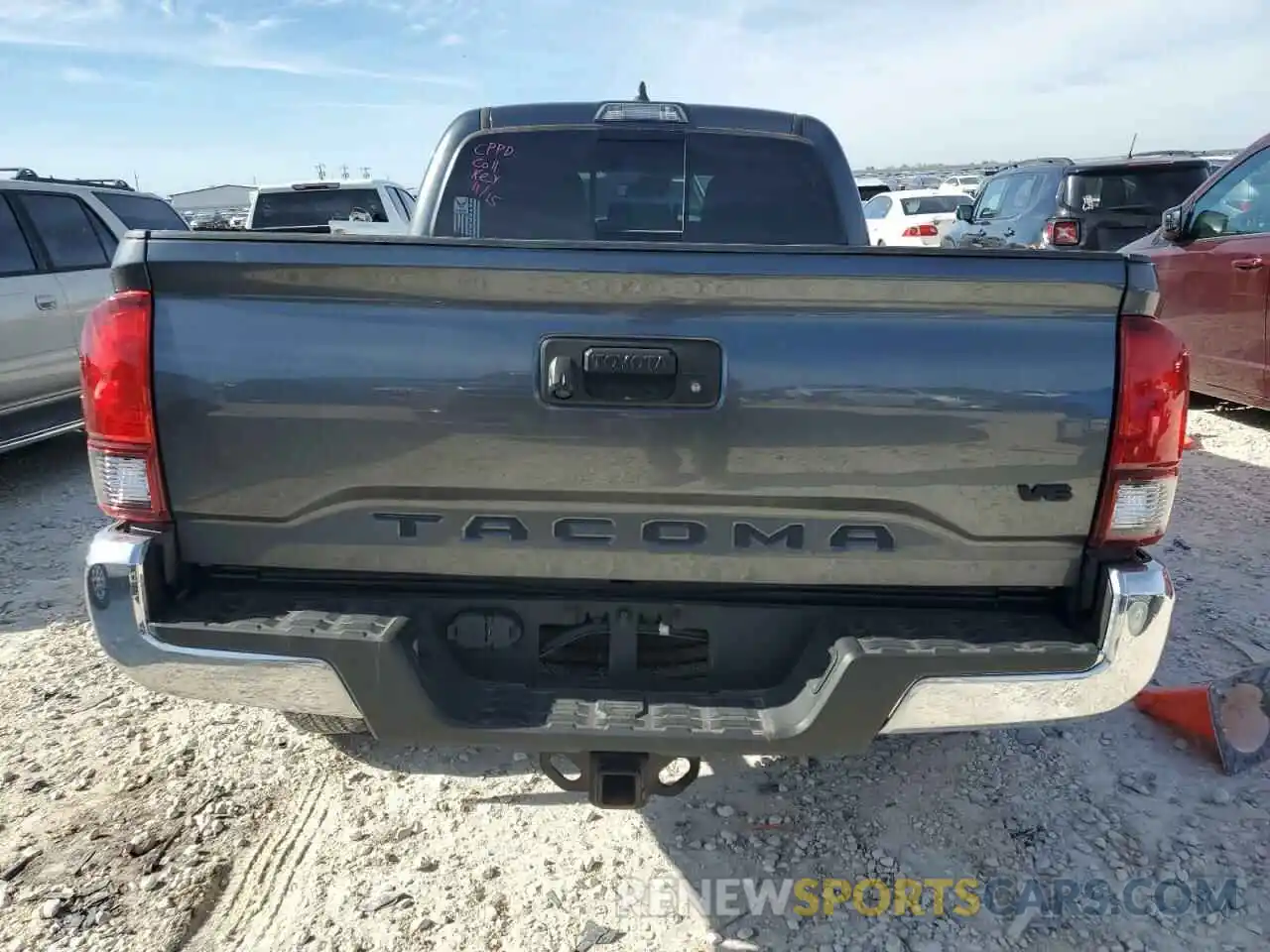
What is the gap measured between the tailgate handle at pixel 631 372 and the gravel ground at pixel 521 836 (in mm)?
1389

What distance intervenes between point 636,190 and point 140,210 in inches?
240

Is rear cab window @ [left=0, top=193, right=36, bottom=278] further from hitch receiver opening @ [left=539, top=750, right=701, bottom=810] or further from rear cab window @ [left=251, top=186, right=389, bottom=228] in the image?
hitch receiver opening @ [left=539, top=750, right=701, bottom=810]

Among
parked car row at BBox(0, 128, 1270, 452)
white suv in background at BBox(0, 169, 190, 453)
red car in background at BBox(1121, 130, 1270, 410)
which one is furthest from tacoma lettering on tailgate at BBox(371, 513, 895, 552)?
red car in background at BBox(1121, 130, 1270, 410)

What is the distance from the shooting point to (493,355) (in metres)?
1.89

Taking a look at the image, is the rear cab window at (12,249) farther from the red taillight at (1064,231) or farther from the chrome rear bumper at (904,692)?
the red taillight at (1064,231)

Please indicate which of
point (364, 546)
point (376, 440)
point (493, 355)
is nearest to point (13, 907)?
point (364, 546)

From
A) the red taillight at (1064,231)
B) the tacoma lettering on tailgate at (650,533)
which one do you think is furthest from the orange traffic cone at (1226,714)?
the red taillight at (1064,231)

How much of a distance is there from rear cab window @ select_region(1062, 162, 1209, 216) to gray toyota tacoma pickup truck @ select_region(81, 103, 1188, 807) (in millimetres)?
10214

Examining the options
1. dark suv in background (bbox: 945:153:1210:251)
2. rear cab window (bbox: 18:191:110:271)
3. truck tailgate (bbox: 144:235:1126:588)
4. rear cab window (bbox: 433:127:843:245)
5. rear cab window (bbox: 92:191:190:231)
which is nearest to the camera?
truck tailgate (bbox: 144:235:1126:588)

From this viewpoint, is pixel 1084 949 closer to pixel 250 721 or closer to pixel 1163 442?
pixel 1163 442

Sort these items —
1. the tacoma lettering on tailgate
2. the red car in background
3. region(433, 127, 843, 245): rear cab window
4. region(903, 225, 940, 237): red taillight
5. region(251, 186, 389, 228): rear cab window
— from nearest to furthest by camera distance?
the tacoma lettering on tailgate, region(433, 127, 843, 245): rear cab window, the red car in background, region(251, 186, 389, 228): rear cab window, region(903, 225, 940, 237): red taillight

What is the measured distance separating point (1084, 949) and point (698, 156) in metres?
2.76

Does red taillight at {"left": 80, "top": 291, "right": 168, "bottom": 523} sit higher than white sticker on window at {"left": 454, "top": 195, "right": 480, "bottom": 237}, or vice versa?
white sticker on window at {"left": 454, "top": 195, "right": 480, "bottom": 237}

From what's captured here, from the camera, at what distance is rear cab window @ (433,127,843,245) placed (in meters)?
3.35
